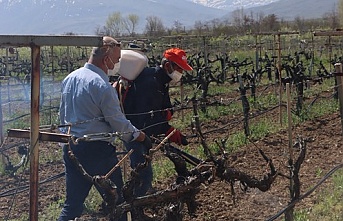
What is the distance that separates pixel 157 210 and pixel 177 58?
1.17 m

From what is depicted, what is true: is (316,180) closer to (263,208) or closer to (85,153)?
(263,208)

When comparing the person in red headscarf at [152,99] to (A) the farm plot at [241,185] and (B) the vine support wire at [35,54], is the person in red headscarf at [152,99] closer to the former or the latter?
(A) the farm plot at [241,185]

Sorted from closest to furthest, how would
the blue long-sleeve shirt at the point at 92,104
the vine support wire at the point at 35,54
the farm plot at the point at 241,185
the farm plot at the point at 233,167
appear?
the vine support wire at the point at 35,54 → the blue long-sleeve shirt at the point at 92,104 → the farm plot at the point at 233,167 → the farm plot at the point at 241,185

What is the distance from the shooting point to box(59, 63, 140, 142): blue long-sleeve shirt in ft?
12.2

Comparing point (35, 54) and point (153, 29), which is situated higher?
point (153, 29)

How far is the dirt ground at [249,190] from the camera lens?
17.3ft

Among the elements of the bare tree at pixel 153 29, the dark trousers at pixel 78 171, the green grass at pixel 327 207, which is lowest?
the green grass at pixel 327 207

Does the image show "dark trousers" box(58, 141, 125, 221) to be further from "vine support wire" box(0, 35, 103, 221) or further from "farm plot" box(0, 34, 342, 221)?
"vine support wire" box(0, 35, 103, 221)

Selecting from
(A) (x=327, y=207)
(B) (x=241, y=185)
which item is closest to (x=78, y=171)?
(B) (x=241, y=185)

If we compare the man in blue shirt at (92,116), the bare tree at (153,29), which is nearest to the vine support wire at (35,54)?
the man in blue shirt at (92,116)

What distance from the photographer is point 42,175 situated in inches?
278

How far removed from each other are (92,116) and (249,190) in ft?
8.22

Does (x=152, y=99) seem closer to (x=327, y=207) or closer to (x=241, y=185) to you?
(x=241, y=185)

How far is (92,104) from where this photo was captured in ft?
12.3
